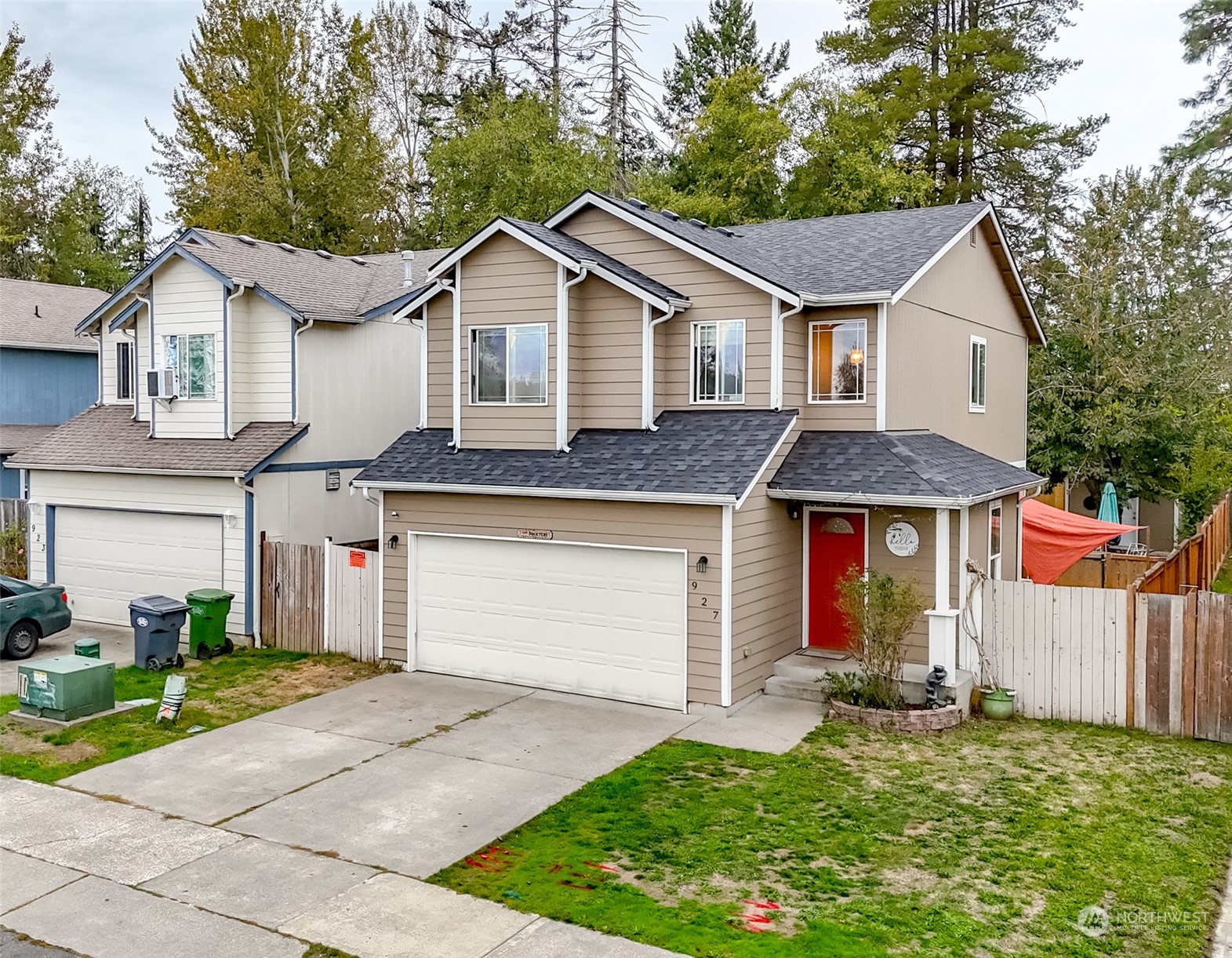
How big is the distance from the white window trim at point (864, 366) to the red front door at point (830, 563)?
1.61m

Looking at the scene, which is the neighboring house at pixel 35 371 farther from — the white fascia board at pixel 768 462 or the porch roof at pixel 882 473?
the porch roof at pixel 882 473

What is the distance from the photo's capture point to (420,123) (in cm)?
3803

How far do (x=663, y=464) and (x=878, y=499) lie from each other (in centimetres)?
268

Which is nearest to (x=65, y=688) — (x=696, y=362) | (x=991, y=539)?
(x=696, y=362)

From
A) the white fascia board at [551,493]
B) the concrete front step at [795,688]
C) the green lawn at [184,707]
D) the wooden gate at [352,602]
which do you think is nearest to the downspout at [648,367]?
the white fascia board at [551,493]

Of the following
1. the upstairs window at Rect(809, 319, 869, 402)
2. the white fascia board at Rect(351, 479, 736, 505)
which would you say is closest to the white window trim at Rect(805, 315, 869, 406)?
the upstairs window at Rect(809, 319, 869, 402)

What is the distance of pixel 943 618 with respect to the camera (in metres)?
11.6

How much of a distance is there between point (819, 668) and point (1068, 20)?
1171 inches

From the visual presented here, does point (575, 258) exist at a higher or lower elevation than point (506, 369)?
higher

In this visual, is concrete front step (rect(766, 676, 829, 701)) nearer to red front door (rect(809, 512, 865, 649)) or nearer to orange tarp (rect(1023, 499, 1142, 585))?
red front door (rect(809, 512, 865, 649))

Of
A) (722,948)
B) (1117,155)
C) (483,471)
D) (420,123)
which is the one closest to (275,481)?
(483,471)

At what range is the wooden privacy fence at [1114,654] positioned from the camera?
1071cm

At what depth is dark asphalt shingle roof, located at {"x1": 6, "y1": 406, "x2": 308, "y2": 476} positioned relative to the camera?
51.4ft

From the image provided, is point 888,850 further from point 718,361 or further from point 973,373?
point 973,373
